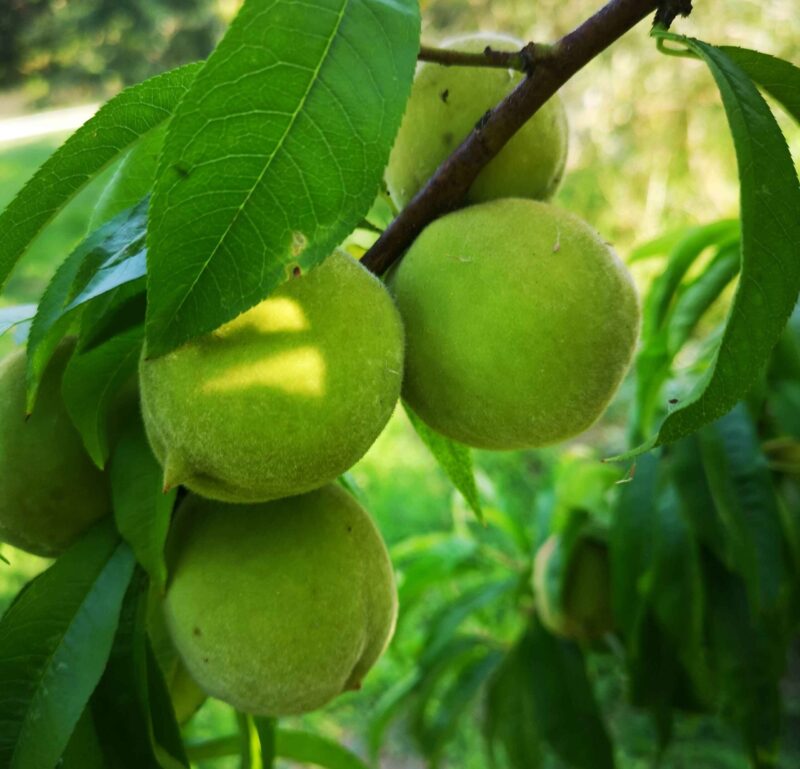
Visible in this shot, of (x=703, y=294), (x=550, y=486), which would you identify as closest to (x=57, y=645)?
(x=703, y=294)

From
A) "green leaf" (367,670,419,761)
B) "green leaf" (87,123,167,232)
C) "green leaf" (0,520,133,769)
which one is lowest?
"green leaf" (367,670,419,761)

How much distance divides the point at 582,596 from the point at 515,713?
0.83ft

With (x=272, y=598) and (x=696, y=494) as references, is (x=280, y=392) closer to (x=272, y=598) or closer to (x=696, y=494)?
(x=272, y=598)

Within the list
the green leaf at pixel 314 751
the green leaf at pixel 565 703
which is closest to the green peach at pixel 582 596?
the green leaf at pixel 565 703

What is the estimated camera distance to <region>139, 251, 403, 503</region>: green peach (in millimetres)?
512

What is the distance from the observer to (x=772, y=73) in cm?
59

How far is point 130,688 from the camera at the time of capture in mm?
650

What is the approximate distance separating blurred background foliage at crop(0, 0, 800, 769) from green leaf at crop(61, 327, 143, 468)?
419 mm

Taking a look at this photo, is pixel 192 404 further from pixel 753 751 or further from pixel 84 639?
pixel 753 751

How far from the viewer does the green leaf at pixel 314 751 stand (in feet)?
2.82

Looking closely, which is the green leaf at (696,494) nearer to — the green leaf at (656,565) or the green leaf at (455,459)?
the green leaf at (656,565)

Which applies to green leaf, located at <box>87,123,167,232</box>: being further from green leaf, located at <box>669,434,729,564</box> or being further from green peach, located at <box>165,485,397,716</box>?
green leaf, located at <box>669,434,729,564</box>

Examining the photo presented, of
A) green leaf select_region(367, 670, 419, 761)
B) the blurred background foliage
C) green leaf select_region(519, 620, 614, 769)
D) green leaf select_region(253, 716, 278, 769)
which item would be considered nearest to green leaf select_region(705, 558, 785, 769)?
the blurred background foliage

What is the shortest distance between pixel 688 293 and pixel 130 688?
84 cm
